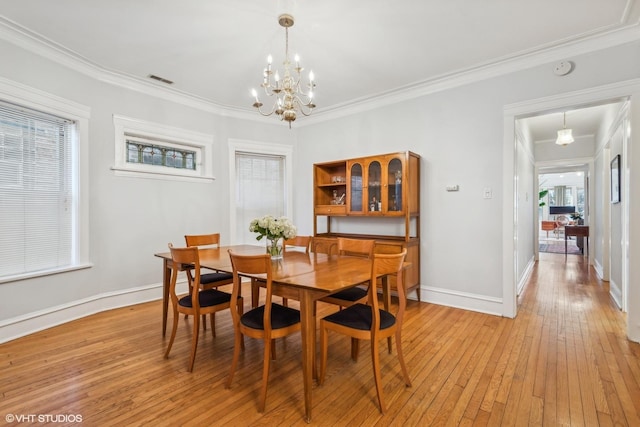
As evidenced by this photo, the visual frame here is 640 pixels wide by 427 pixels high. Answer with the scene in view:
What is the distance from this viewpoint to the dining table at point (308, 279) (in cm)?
177

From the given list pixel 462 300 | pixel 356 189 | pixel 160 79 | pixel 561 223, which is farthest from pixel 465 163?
pixel 561 223

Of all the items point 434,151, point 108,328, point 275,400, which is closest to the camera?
point 275,400

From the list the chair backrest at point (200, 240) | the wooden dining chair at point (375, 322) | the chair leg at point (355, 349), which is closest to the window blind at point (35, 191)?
the chair backrest at point (200, 240)

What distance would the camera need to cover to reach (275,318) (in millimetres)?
2070

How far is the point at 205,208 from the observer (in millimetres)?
4465

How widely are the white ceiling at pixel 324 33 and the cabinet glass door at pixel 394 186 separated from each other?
3.41 feet

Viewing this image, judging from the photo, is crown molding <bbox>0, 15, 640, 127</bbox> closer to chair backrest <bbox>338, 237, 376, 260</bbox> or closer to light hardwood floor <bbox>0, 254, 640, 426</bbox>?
chair backrest <bbox>338, 237, 376, 260</bbox>

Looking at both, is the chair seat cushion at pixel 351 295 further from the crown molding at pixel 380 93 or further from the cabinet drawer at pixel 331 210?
the crown molding at pixel 380 93

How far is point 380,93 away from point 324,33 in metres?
1.58

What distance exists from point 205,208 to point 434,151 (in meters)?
3.20

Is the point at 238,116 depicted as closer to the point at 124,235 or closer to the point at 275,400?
the point at 124,235

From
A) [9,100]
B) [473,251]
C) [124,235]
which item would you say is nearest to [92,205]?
[124,235]

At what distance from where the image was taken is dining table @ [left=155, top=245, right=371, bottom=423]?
1773 mm
